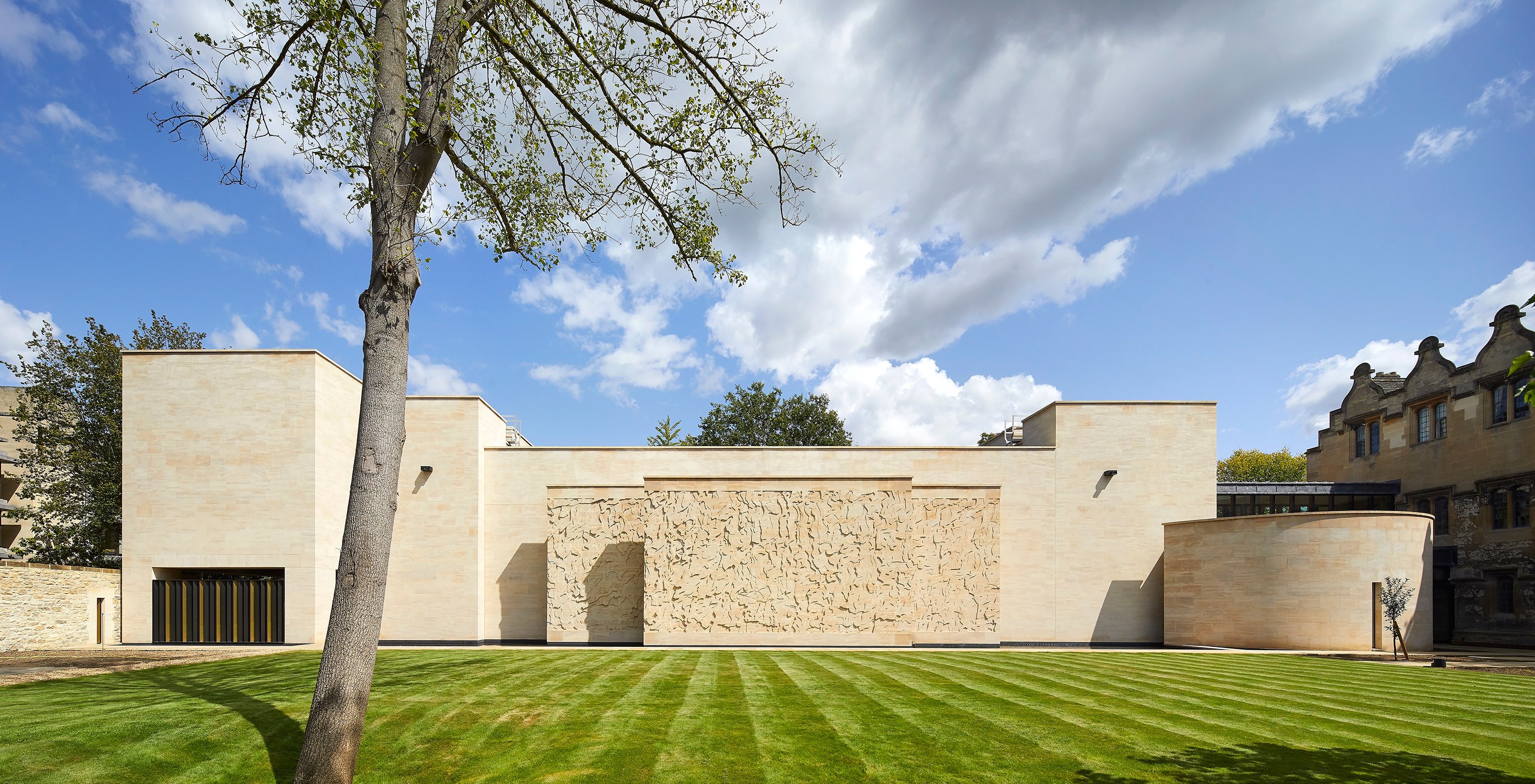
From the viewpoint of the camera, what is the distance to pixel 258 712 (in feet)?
28.7

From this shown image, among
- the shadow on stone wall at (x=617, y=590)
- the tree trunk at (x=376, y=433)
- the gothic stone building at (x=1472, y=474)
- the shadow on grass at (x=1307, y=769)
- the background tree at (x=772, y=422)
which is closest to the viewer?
the tree trunk at (x=376, y=433)

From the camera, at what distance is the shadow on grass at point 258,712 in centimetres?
723

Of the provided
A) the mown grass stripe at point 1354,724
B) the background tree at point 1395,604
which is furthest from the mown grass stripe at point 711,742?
the background tree at point 1395,604

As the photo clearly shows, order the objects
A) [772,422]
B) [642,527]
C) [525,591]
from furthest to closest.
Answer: [772,422] → [525,591] → [642,527]

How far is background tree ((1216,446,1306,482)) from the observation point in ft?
178

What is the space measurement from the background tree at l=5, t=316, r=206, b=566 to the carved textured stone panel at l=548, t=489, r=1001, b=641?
1826 centimetres

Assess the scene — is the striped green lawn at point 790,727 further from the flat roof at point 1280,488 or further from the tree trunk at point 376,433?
the flat roof at point 1280,488

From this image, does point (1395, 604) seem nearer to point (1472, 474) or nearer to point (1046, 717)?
point (1472, 474)

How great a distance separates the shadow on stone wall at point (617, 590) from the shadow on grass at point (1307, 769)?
16.1 metres

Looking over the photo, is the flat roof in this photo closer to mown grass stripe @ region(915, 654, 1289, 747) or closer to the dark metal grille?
mown grass stripe @ region(915, 654, 1289, 747)

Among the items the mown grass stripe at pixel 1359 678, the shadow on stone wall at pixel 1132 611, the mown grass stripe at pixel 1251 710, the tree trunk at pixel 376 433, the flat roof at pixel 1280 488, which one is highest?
the tree trunk at pixel 376 433

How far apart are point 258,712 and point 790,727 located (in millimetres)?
6564

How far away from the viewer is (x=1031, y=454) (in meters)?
22.8

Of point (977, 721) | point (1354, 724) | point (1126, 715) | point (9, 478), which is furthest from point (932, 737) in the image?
point (9, 478)
